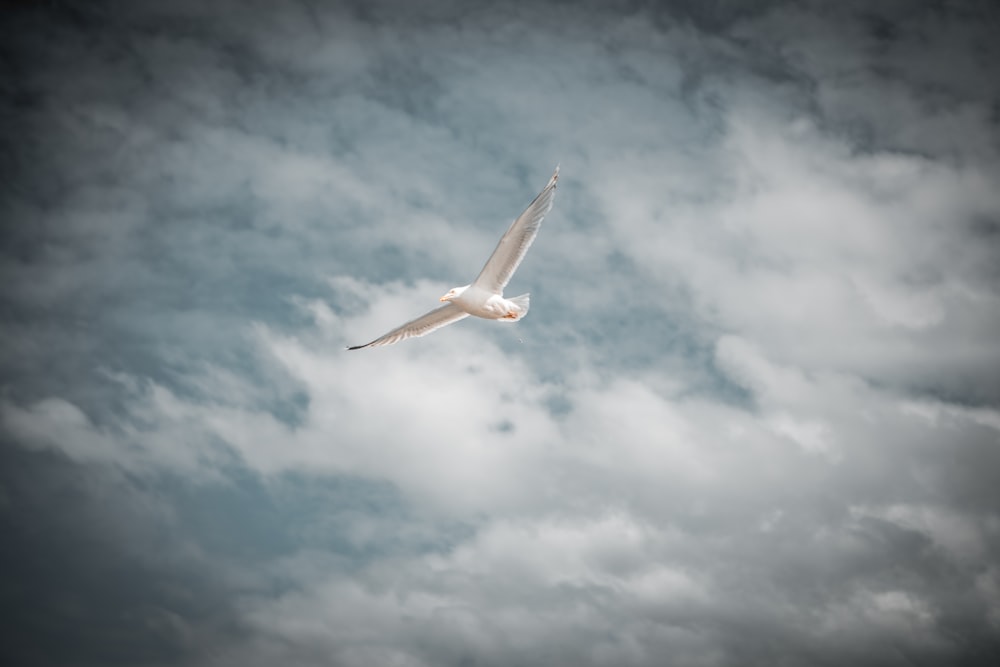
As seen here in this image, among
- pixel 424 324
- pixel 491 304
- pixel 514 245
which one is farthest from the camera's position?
pixel 424 324

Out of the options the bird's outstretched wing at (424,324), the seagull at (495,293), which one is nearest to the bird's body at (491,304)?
the seagull at (495,293)

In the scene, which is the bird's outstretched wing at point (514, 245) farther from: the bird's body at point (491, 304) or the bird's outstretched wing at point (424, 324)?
the bird's outstretched wing at point (424, 324)

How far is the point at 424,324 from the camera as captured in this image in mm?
38156

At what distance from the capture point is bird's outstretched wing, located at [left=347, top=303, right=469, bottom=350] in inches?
1468

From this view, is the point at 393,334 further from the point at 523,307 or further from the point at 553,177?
the point at 553,177

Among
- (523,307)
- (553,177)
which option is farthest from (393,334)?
(553,177)

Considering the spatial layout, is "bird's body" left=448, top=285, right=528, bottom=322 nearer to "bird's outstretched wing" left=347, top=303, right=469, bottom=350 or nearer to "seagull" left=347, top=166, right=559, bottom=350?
"seagull" left=347, top=166, right=559, bottom=350

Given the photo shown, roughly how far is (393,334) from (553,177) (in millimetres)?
11550

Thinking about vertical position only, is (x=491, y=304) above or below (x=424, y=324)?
below

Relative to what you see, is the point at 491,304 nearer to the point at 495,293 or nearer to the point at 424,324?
the point at 495,293

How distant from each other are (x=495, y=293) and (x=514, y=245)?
302cm

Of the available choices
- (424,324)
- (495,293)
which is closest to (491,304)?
(495,293)

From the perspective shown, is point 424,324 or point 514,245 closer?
point 514,245

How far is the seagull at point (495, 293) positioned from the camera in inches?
1268
